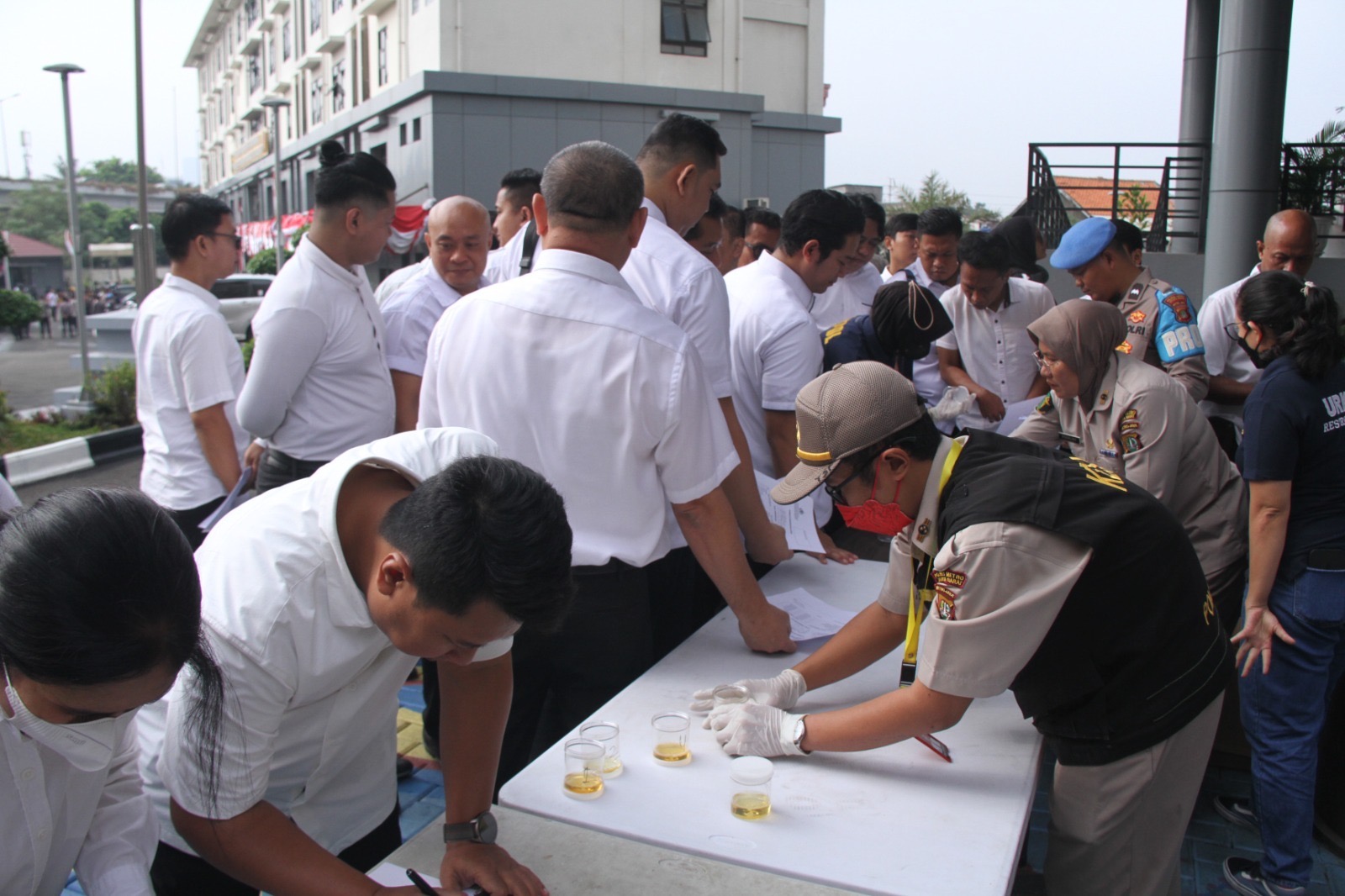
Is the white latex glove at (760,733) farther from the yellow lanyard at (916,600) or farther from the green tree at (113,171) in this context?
the green tree at (113,171)

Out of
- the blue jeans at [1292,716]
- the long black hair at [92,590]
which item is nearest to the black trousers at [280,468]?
the long black hair at [92,590]

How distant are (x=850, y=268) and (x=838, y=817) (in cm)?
378

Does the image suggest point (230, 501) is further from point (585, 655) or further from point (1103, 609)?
point (1103, 609)

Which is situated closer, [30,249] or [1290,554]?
→ [1290,554]

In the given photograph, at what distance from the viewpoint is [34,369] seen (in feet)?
64.8

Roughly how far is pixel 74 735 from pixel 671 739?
101 cm

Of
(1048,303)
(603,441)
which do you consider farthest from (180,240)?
(1048,303)

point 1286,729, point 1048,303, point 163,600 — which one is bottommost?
point 1286,729

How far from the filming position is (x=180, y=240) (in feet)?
11.5

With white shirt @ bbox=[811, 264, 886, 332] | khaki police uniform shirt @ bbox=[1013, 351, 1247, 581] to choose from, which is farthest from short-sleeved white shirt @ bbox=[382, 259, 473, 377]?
khaki police uniform shirt @ bbox=[1013, 351, 1247, 581]

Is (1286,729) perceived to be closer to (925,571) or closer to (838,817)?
(925,571)

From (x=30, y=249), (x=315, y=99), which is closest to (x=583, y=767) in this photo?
(x=315, y=99)

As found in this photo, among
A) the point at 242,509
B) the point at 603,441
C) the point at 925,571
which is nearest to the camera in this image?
the point at 242,509

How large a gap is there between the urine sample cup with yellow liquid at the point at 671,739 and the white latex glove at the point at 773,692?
72 millimetres
